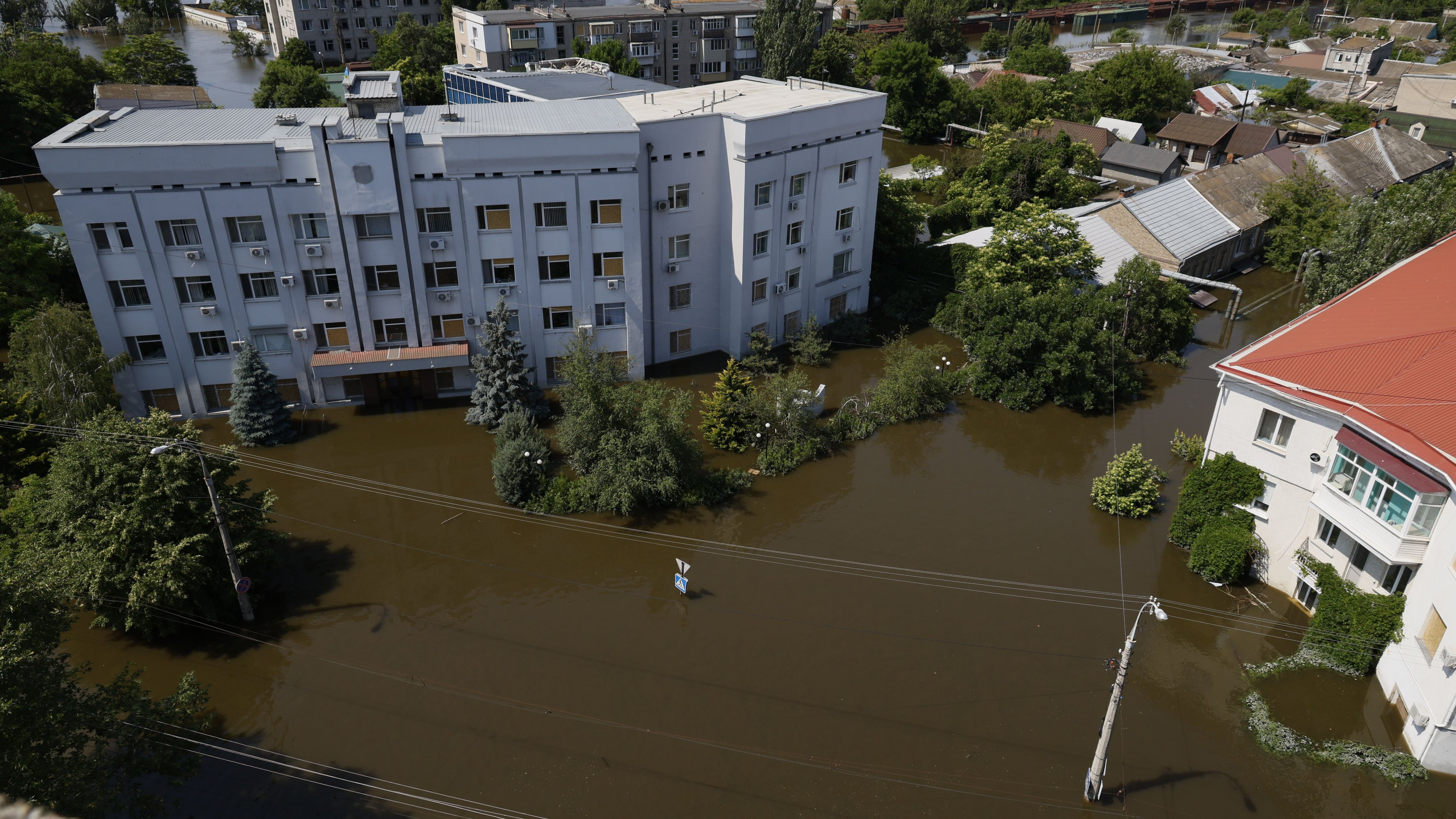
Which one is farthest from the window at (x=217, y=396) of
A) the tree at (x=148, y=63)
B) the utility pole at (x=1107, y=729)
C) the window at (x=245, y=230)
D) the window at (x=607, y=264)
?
the tree at (x=148, y=63)

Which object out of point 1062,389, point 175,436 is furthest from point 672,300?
point 175,436

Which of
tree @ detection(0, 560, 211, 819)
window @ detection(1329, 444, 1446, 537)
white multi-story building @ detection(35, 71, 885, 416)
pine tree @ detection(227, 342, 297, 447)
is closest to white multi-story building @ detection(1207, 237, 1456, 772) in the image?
window @ detection(1329, 444, 1446, 537)

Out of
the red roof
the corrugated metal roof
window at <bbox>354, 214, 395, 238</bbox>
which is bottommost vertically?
the corrugated metal roof

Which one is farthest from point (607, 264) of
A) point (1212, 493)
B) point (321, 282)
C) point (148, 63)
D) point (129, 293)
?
point (148, 63)

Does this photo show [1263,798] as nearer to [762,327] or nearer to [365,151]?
[762,327]

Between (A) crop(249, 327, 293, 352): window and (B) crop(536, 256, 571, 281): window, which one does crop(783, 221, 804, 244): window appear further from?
(A) crop(249, 327, 293, 352): window
